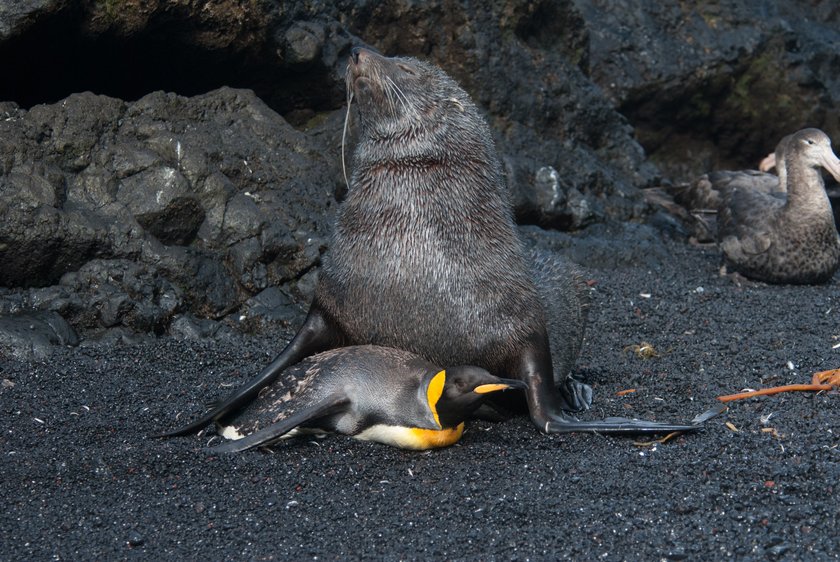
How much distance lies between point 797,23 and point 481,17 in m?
6.10

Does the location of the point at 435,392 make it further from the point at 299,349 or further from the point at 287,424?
the point at 299,349

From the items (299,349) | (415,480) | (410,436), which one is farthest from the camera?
(299,349)

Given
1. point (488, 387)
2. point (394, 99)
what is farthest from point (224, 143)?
point (488, 387)

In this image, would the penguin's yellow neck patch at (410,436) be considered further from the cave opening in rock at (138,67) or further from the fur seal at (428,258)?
the cave opening in rock at (138,67)

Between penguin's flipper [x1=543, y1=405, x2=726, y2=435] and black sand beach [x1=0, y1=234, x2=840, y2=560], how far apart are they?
47 mm

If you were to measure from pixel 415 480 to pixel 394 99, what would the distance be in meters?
2.01

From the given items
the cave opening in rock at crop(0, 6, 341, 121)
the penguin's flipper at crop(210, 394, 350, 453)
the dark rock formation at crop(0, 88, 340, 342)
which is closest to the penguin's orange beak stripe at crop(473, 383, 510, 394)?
the penguin's flipper at crop(210, 394, 350, 453)

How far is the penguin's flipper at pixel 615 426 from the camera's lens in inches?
198

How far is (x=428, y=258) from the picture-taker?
5.34 meters

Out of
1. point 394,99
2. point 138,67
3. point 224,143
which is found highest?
point 394,99

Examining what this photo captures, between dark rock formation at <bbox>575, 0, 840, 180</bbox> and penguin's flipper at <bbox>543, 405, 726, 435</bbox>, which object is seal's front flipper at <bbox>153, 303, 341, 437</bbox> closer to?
penguin's flipper at <bbox>543, 405, 726, 435</bbox>

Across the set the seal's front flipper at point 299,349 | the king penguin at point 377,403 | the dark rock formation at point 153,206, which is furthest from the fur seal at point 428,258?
the dark rock formation at point 153,206

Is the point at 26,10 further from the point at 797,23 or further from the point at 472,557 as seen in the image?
the point at 797,23

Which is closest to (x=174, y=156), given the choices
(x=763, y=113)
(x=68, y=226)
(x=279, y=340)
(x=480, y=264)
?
(x=68, y=226)
